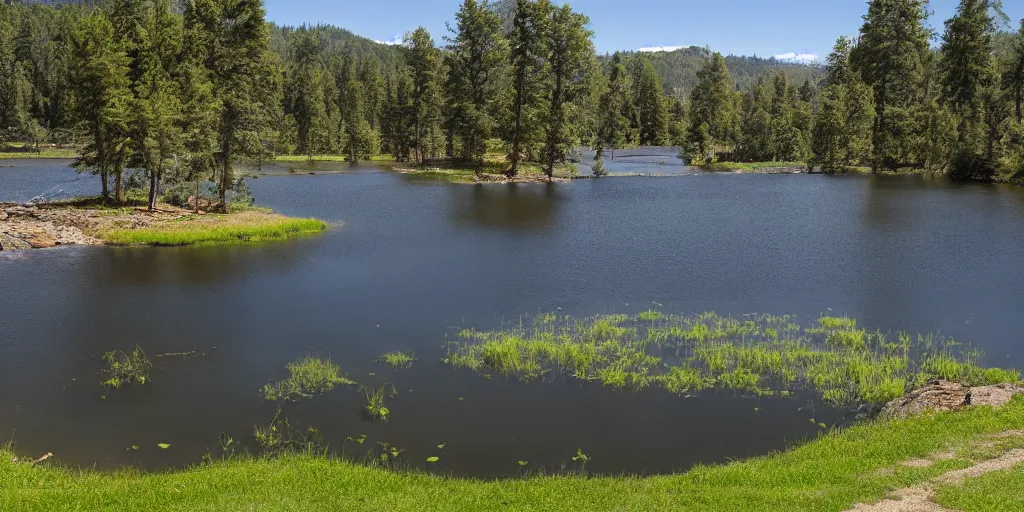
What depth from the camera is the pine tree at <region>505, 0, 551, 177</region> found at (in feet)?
265

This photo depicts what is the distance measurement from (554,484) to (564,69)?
2896 inches

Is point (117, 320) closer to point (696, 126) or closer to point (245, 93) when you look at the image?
point (245, 93)

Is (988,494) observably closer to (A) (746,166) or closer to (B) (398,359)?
(B) (398,359)

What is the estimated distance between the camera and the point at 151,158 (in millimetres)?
48781

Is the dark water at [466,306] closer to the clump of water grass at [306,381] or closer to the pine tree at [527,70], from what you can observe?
the clump of water grass at [306,381]

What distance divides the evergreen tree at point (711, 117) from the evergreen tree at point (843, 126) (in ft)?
65.7

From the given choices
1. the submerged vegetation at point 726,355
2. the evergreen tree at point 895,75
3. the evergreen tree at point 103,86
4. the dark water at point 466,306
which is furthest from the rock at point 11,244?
the evergreen tree at point 895,75

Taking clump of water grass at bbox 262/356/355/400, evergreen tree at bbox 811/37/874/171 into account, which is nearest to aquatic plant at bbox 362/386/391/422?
clump of water grass at bbox 262/356/355/400

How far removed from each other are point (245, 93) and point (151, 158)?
24.7 feet

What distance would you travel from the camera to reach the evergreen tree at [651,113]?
163 meters

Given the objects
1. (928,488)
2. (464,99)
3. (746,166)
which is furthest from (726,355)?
(746,166)

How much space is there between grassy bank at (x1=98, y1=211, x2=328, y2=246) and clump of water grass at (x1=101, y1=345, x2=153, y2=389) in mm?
20514

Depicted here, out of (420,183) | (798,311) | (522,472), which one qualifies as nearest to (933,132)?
(420,183)

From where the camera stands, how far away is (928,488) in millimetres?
12602
